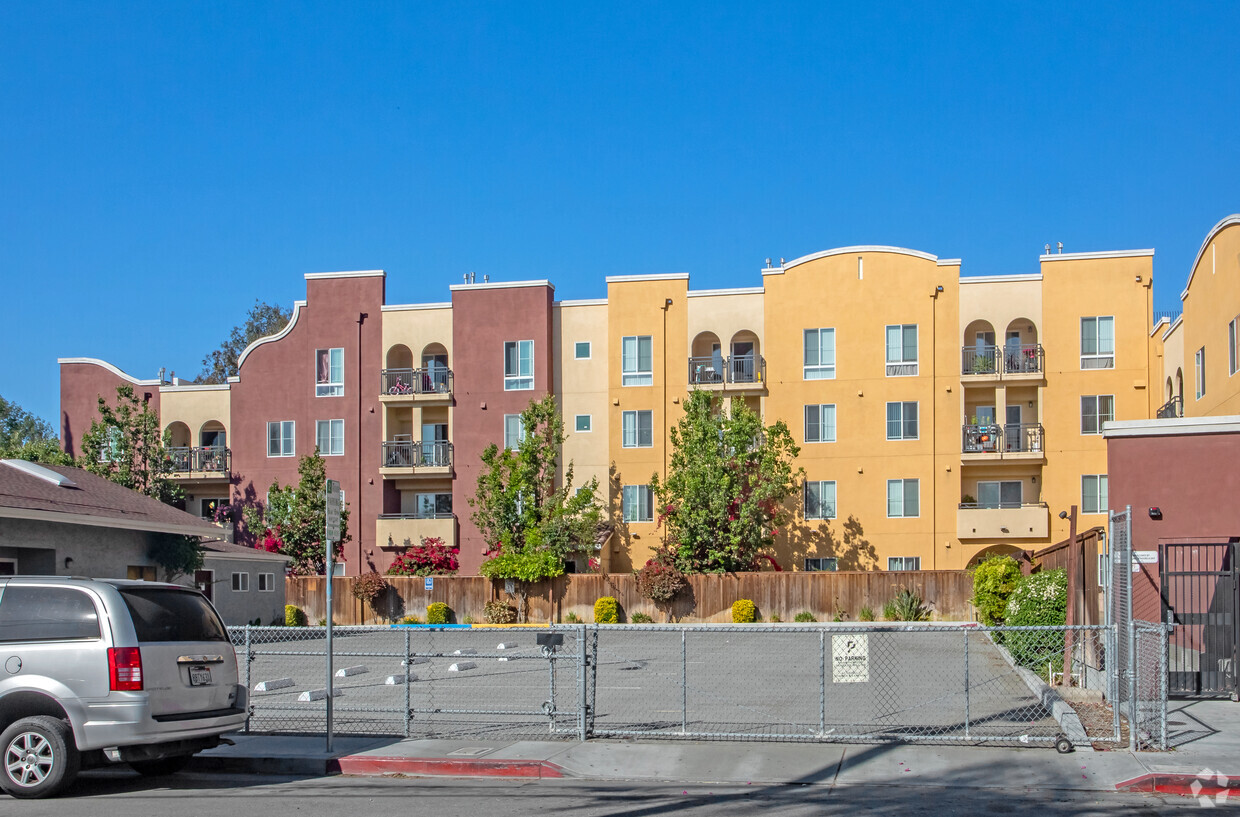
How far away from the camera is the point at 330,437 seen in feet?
169

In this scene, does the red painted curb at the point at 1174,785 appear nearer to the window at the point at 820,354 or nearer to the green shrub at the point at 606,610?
the green shrub at the point at 606,610

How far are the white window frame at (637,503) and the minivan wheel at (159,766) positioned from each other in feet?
119

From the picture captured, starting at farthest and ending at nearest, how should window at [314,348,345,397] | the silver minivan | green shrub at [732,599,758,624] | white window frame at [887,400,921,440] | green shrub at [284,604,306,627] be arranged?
1. window at [314,348,345,397]
2. white window frame at [887,400,921,440]
3. green shrub at [284,604,306,627]
4. green shrub at [732,599,758,624]
5. the silver minivan

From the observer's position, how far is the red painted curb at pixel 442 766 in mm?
12344

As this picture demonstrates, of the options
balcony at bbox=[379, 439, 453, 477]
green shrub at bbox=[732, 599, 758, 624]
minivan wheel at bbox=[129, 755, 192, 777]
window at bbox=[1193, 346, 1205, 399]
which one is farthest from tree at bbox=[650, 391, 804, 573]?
minivan wheel at bbox=[129, 755, 192, 777]

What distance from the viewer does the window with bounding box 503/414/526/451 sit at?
49312 millimetres

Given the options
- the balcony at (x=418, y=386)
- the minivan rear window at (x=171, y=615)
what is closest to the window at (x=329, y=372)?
the balcony at (x=418, y=386)

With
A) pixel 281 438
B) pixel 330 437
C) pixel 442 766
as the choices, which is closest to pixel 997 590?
pixel 442 766

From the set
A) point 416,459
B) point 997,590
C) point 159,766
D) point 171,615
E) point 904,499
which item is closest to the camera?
point 171,615

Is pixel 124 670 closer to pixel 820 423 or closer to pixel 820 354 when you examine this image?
pixel 820 423

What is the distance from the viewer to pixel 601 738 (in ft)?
45.7

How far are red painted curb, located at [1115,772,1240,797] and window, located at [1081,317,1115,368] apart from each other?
36.5 meters

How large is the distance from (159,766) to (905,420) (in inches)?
1479

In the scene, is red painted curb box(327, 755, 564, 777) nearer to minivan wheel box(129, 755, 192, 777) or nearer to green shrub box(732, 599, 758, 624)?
minivan wheel box(129, 755, 192, 777)
